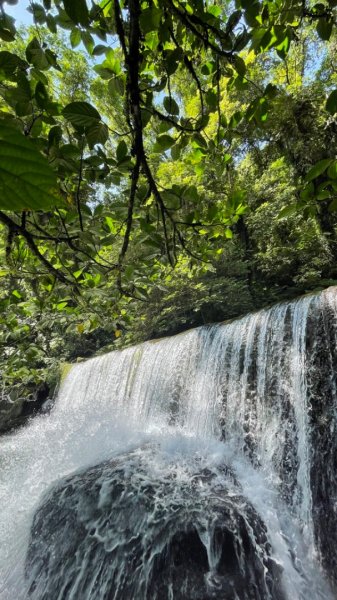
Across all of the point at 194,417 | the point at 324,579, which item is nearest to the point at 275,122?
the point at 194,417

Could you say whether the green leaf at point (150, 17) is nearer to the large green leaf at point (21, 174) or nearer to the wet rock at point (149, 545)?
the large green leaf at point (21, 174)

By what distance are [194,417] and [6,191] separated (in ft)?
20.6

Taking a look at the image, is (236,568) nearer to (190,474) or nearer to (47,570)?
(190,474)

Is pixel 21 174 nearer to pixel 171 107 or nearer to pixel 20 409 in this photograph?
pixel 171 107

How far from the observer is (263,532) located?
10.5ft

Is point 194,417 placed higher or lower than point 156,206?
lower

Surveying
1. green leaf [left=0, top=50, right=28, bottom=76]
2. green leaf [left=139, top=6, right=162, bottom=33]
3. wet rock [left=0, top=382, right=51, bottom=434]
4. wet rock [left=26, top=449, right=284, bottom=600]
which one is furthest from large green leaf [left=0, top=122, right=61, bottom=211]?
wet rock [left=0, top=382, right=51, bottom=434]

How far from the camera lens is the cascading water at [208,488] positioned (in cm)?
277

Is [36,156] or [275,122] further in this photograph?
[275,122]

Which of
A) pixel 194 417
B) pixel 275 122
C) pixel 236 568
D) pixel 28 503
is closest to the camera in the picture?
pixel 236 568

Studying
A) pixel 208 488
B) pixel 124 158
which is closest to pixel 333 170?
pixel 124 158

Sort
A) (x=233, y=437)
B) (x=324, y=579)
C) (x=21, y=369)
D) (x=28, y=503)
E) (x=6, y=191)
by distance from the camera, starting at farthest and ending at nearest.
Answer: (x=233, y=437), (x=28, y=503), (x=324, y=579), (x=21, y=369), (x=6, y=191)

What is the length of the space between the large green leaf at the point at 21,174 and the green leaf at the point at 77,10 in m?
0.81

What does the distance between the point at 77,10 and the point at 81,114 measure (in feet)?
0.74
